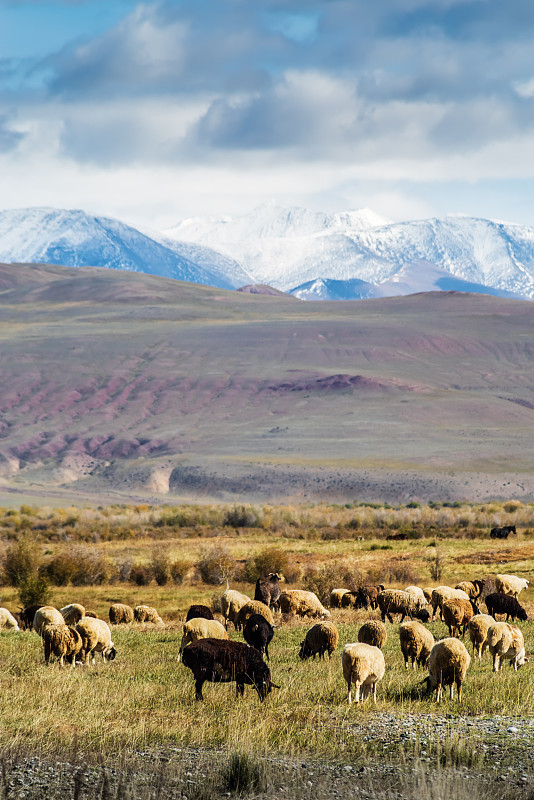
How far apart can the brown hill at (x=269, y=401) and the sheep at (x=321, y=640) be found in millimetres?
72974

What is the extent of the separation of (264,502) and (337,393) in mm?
41790

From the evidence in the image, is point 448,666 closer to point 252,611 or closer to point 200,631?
point 200,631

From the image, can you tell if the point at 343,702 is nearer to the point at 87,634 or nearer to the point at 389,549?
the point at 87,634

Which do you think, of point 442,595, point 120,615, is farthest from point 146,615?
point 442,595

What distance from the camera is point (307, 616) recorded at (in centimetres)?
2281

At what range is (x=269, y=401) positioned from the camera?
130375mm

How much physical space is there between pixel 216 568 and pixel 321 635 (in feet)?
66.3

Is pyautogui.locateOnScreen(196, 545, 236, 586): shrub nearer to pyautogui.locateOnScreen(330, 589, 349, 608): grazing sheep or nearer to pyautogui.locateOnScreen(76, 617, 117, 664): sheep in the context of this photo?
pyautogui.locateOnScreen(330, 589, 349, 608): grazing sheep

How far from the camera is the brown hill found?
97.2 meters

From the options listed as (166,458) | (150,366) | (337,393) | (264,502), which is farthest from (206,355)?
(264,502)

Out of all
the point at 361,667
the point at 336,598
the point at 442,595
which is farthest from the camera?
the point at 336,598

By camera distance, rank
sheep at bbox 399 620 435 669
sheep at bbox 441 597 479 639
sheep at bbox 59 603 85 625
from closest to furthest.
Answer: sheep at bbox 399 620 435 669
sheep at bbox 441 597 479 639
sheep at bbox 59 603 85 625

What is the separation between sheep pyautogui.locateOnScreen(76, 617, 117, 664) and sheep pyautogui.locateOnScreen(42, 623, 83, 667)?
62 centimetres

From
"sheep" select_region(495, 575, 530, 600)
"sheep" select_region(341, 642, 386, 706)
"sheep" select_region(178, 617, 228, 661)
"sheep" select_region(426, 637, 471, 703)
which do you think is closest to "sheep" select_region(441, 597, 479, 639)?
"sheep" select_region(178, 617, 228, 661)
